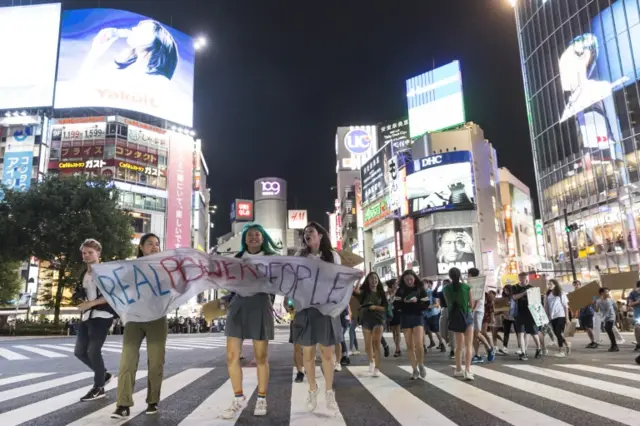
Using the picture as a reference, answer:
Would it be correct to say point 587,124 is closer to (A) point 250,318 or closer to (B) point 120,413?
(A) point 250,318

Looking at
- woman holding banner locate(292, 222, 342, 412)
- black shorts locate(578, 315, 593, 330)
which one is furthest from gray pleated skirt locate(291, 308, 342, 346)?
black shorts locate(578, 315, 593, 330)

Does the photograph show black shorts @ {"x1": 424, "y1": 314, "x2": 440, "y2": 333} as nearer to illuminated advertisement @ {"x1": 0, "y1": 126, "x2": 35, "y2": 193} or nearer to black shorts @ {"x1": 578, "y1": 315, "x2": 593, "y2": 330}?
black shorts @ {"x1": 578, "y1": 315, "x2": 593, "y2": 330}

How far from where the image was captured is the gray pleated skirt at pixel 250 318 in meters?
4.38

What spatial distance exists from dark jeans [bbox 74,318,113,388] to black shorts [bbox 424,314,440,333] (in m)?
8.65

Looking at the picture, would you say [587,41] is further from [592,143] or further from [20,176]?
[20,176]

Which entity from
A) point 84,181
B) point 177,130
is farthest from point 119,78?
point 84,181

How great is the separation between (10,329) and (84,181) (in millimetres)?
10433

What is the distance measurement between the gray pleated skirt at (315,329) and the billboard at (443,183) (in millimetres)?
45170

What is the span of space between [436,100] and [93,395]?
5496 cm

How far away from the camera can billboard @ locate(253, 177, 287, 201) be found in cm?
14350

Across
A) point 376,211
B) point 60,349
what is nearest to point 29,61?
point 376,211

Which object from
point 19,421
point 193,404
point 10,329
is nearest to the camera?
point 19,421

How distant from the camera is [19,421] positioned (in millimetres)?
4305

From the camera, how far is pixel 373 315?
724cm
